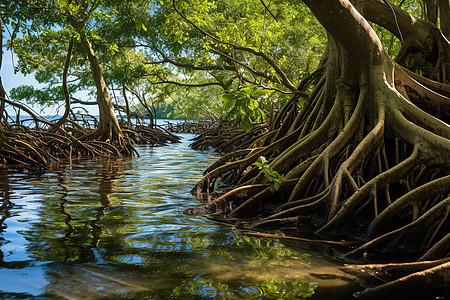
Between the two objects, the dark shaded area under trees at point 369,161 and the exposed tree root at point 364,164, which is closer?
the dark shaded area under trees at point 369,161

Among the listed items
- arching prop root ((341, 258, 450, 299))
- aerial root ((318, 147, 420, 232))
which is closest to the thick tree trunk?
aerial root ((318, 147, 420, 232))

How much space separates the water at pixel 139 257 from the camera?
2.06 meters

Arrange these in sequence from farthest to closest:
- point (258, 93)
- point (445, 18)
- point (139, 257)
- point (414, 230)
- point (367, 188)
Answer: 1. point (445, 18)
2. point (258, 93)
3. point (367, 188)
4. point (414, 230)
5. point (139, 257)

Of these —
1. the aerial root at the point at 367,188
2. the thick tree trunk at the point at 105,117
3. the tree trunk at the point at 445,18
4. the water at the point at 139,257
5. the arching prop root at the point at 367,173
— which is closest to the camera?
the water at the point at 139,257

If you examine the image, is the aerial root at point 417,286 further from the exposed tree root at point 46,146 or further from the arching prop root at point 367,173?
the exposed tree root at point 46,146

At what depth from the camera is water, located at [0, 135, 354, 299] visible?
206 centimetres

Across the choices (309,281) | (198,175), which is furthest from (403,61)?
(309,281)

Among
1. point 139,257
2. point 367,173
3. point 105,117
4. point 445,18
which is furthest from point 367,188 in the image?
point 105,117

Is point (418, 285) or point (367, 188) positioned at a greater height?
point (367, 188)

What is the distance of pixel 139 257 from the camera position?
2.57m

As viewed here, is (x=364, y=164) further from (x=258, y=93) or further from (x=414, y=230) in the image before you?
(x=414, y=230)

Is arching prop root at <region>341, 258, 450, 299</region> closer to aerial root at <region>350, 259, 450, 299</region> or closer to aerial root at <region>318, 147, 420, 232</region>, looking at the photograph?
aerial root at <region>350, 259, 450, 299</region>

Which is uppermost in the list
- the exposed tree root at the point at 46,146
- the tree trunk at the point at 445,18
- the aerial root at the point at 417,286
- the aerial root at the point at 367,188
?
the tree trunk at the point at 445,18

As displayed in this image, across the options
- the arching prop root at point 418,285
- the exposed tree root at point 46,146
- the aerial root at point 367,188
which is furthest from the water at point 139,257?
the exposed tree root at point 46,146
